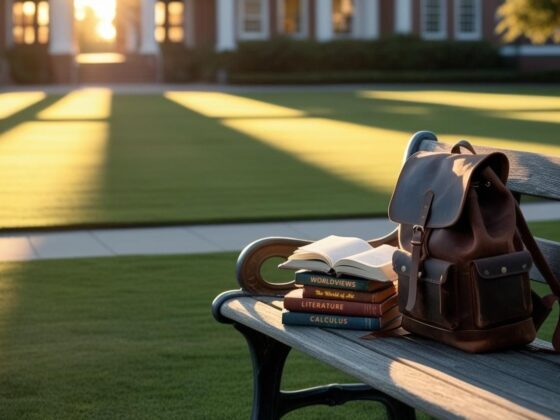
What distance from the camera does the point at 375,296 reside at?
381 cm

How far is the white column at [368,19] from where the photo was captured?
1946 inches

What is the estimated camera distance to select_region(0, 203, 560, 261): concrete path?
957 centimetres

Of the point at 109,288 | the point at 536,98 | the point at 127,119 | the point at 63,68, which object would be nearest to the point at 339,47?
the point at 63,68

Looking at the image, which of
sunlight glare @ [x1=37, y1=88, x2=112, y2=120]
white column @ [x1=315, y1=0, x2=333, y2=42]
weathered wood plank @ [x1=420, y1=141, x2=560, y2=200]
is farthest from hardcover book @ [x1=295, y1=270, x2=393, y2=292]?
white column @ [x1=315, y1=0, x2=333, y2=42]

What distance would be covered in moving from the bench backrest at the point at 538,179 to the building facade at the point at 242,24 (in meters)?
43.5

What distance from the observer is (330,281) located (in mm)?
3842

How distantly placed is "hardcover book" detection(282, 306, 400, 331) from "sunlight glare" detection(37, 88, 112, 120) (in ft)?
76.1

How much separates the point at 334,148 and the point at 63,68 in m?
30.3

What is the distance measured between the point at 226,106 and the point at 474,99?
709 cm

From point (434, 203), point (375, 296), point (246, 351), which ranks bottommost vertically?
point (246, 351)

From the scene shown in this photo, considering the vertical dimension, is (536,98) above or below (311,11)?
below

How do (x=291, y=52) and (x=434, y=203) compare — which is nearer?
(x=434, y=203)

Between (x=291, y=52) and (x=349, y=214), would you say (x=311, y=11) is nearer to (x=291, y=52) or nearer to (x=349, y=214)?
(x=291, y=52)

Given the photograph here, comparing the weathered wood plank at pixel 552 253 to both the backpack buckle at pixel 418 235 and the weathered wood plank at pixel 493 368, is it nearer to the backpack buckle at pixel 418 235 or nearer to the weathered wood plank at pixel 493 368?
the weathered wood plank at pixel 493 368
